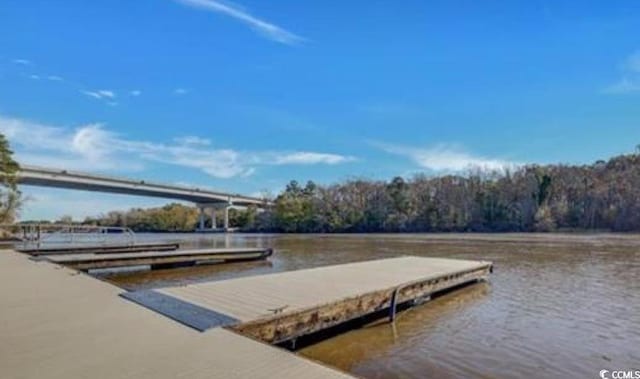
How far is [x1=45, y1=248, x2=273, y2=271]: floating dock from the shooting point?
1327cm

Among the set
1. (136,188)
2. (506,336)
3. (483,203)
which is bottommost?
(506,336)

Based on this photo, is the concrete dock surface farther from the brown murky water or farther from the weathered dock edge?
the brown murky water

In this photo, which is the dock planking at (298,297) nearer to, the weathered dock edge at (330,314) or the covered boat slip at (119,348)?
the weathered dock edge at (330,314)

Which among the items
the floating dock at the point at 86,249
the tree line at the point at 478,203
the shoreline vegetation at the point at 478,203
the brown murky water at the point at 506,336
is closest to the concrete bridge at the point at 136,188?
the shoreline vegetation at the point at 478,203

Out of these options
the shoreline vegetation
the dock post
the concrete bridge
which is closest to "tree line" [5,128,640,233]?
the shoreline vegetation

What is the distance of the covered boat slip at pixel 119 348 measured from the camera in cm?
330

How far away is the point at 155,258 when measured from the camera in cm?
1495

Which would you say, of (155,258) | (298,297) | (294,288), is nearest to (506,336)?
(298,297)

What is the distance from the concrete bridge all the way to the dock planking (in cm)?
3457

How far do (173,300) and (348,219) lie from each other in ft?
183

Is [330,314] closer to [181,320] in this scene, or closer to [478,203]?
[181,320]

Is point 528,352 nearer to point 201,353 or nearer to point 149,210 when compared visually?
point 201,353

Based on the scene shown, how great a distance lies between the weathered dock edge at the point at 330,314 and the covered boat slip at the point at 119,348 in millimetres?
644

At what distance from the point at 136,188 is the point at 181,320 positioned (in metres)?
49.5
